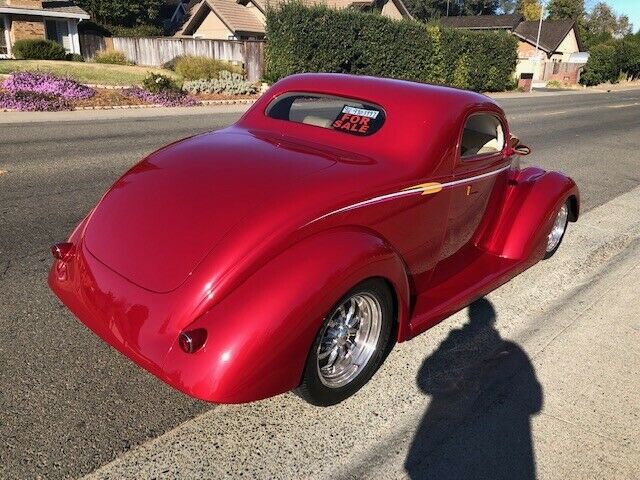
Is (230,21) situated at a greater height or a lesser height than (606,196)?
greater

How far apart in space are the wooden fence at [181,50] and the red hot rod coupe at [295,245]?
22826 millimetres

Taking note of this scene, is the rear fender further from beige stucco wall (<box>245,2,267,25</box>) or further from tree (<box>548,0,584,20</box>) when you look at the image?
tree (<box>548,0,584,20</box>)

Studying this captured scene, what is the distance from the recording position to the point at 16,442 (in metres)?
2.46

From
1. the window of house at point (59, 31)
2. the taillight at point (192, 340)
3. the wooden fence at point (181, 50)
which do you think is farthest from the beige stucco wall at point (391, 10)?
the taillight at point (192, 340)

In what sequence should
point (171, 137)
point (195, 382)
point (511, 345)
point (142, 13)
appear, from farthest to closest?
point (142, 13) < point (171, 137) < point (511, 345) < point (195, 382)

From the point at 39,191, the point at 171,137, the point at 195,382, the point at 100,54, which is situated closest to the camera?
the point at 195,382

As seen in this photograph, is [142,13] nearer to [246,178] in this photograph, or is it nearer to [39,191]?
[39,191]

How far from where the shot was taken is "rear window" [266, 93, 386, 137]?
3.54m

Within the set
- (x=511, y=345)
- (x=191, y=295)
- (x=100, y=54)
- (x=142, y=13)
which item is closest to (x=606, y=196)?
(x=511, y=345)

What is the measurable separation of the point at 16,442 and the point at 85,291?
775 millimetres

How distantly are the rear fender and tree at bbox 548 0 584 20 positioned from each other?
8743cm

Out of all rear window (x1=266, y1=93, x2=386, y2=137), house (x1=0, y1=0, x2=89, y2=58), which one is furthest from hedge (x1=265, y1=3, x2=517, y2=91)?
house (x1=0, y1=0, x2=89, y2=58)

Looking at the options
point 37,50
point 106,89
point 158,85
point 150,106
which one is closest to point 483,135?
point 150,106

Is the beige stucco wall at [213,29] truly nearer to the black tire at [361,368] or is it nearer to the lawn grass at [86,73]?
the lawn grass at [86,73]
